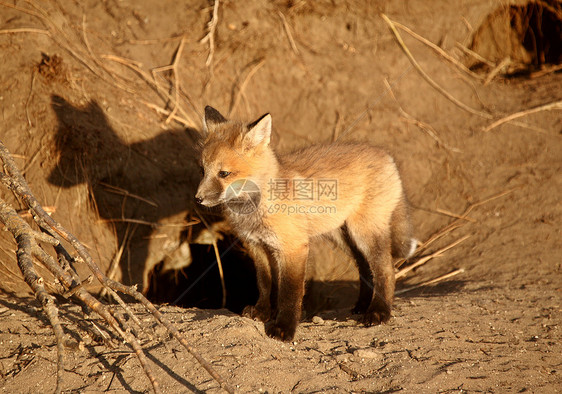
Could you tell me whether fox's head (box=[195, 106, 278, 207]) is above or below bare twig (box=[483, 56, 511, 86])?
below

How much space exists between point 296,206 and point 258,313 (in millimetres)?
907

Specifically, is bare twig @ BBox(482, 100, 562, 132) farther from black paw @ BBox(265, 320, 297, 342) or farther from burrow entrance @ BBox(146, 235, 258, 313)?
black paw @ BBox(265, 320, 297, 342)

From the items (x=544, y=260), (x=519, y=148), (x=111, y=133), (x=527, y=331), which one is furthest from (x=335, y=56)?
(x=527, y=331)

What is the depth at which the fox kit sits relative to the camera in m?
3.35

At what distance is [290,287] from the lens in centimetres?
338

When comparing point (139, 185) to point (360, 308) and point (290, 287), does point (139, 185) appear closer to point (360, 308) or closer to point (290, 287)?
point (290, 287)

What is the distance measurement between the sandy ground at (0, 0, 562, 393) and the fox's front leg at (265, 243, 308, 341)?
0.50 ft

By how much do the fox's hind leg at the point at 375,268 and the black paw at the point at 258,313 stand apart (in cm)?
76

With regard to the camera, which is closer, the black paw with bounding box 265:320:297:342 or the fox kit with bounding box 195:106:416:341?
the black paw with bounding box 265:320:297:342

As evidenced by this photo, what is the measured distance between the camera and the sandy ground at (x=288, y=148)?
280 centimetres

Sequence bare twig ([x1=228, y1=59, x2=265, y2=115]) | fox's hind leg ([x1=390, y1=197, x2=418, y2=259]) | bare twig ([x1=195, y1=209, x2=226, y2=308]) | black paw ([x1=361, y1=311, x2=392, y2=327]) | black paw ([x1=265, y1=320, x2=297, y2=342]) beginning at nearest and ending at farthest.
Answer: black paw ([x1=265, y1=320, x2=297, y2=342])
black paw ([x1=361, y1=311, x2=392, y2=327])
fox's hind leg ([x1=390, y1=197, x2=418, y2=259])
bare twig ([x1=195, y1=209, x2=226, y2=308])
bare twig ([x1=228, y1=59, x2=265, y2=115])

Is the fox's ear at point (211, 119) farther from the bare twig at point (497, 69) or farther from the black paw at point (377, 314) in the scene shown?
the bare twig at point (497, 69)

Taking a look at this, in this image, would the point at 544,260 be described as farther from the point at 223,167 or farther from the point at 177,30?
the point at 177,30

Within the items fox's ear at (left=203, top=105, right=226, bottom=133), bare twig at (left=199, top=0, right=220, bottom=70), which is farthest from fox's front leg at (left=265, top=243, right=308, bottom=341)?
bare twig at (left=199, top=0, right=220, bottom=70)
